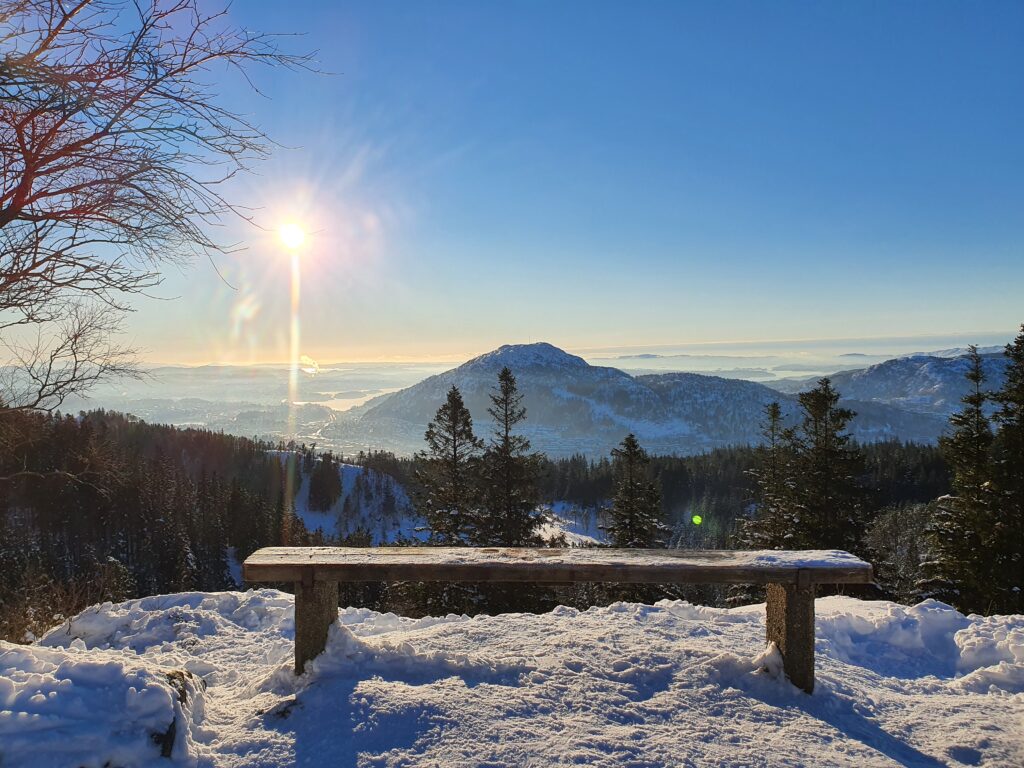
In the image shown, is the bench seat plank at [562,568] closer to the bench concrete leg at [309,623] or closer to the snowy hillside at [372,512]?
the bench concrete leg at [309,623]

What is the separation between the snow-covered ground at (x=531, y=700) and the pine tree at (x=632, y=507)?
1433cm

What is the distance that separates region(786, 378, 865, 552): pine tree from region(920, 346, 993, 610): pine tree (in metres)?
2.28

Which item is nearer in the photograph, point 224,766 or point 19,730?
point 19,730

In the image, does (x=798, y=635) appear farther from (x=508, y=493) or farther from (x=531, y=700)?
(x=508, y=493)

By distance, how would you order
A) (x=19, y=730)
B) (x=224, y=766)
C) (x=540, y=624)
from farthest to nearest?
(x=540, y=624), (x=224, y=766), (x=19, y=730)

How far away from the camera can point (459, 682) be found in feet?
13.1

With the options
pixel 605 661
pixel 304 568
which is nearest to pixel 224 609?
pixel 304 568

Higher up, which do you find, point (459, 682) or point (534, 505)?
point (459, 682)

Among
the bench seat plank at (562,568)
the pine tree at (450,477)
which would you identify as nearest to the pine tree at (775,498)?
the pine tree at (450,477)

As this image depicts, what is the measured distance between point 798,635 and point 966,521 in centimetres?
1440

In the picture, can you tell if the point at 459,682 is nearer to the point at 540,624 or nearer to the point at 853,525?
the point at 540,624

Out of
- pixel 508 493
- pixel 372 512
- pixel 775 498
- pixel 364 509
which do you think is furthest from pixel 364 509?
pixel 775 498

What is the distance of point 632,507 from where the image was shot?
66.6ft

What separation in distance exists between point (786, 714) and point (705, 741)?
758 millimetres
